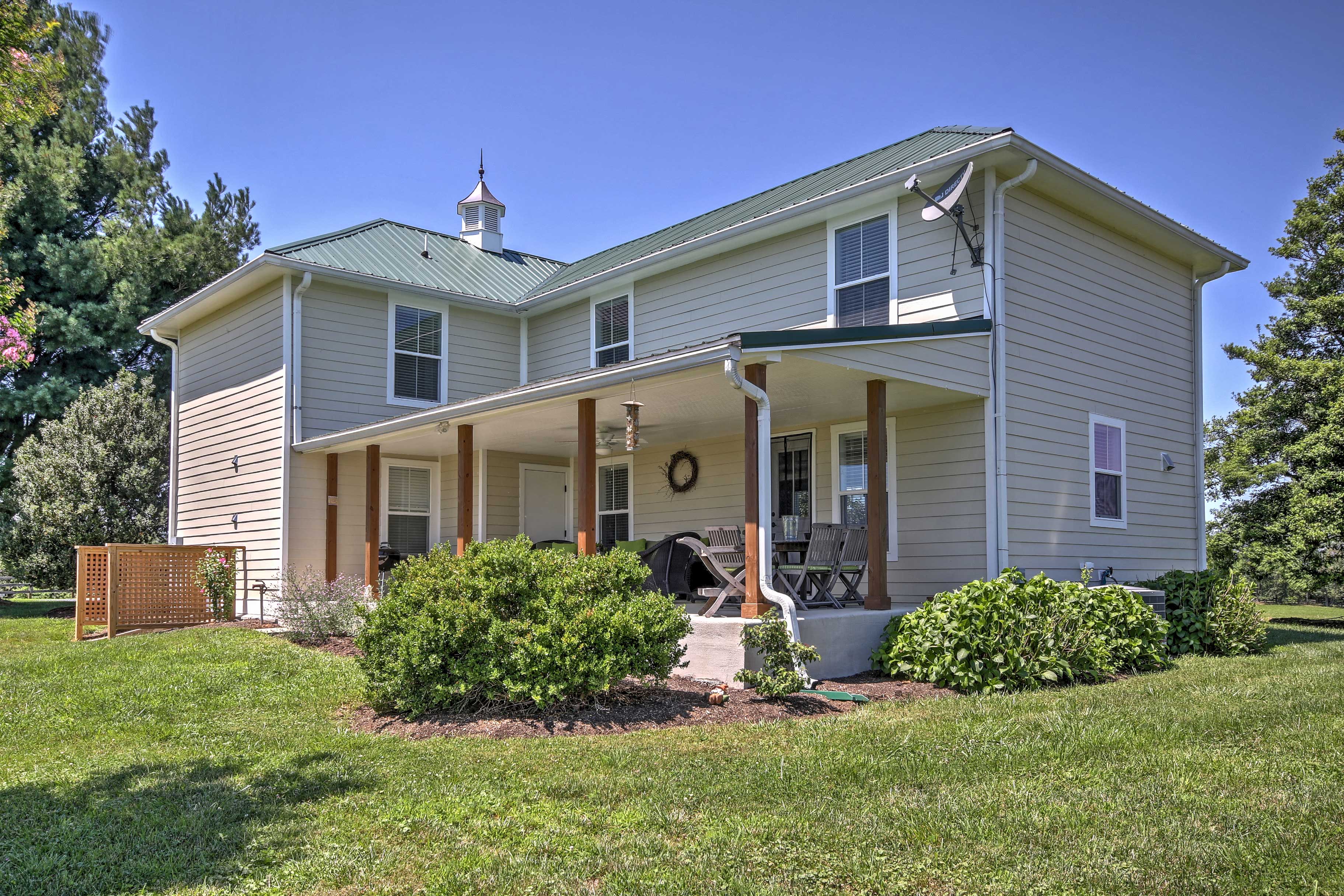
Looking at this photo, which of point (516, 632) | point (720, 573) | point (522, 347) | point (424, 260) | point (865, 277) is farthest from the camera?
point (522, 347)

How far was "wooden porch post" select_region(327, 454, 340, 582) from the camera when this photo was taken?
13523 mm

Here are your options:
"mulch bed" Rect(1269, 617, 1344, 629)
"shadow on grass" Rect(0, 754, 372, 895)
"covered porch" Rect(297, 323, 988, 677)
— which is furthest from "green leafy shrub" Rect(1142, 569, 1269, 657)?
"shadow on grass" Rect(0, 754, 372, 895)

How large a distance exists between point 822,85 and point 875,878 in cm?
1207

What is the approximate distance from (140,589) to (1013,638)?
10.7 metres

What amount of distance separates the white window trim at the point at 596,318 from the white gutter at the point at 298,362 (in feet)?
12.9

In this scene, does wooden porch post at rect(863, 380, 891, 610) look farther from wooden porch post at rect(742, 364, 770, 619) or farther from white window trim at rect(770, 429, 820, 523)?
white window trim at rect(770, 429, 820, 523)

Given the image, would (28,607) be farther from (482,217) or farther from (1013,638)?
(1013,638)

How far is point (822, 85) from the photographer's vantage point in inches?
534

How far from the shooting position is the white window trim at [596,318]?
13648 mm

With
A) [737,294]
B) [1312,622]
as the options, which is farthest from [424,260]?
[1312,622]

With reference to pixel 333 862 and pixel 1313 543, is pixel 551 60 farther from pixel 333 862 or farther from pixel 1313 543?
pixel 1313 543

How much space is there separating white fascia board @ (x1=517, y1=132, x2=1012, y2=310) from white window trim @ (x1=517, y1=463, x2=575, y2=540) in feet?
8.21

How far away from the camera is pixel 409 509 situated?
14.7m

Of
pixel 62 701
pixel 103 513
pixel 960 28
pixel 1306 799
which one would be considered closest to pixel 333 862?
pixel 1306 799
